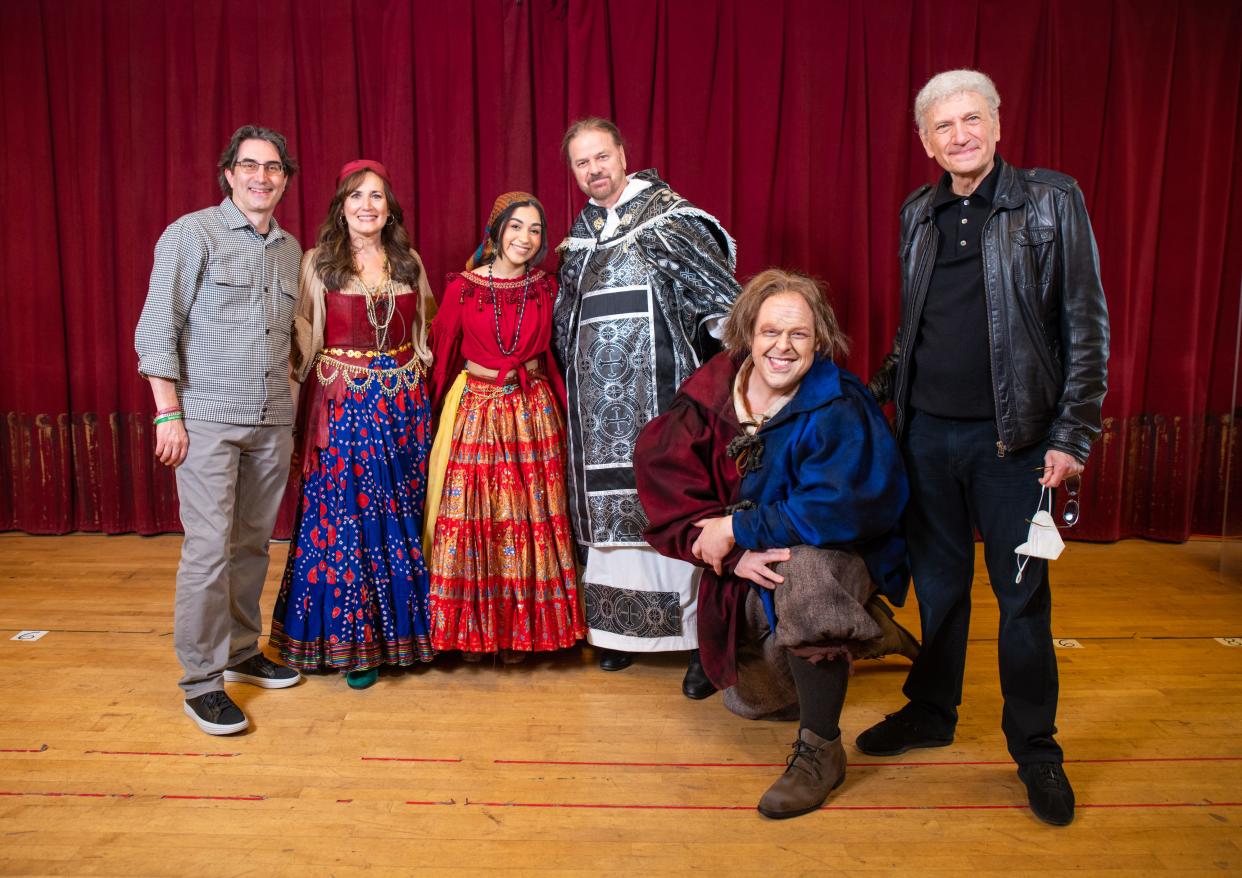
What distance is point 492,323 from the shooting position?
2730mm

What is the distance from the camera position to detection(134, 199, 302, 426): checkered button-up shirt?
7.58 ft

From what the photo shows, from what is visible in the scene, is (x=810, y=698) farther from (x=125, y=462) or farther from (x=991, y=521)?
(x=125, y=462)

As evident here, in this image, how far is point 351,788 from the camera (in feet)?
6.93

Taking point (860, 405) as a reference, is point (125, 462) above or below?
below

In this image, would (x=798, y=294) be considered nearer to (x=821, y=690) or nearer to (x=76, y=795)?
(x=821, y=690)

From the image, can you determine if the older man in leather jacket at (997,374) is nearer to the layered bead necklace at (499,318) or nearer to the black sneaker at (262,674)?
the layered bead necklace at (499,318)

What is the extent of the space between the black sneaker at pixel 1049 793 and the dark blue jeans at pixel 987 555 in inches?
0.8

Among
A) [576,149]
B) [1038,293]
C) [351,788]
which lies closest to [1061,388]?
[1038,293]

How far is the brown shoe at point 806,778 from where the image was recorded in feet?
6.52

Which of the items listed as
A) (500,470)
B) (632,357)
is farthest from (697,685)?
(632,357)

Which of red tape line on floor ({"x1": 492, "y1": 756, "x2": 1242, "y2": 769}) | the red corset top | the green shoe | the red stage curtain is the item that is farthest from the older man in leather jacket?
the red stage curtain

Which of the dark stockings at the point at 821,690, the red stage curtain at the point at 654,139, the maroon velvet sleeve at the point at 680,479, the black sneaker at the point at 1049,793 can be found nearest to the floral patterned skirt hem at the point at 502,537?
the maroon velvet sleeve at the point at 680,479

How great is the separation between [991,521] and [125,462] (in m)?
3.69

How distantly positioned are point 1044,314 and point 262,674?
2.22 meters
